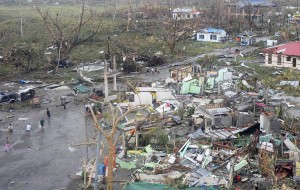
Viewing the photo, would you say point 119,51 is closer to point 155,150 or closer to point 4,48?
point 4,48

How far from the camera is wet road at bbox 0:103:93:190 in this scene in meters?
12.1

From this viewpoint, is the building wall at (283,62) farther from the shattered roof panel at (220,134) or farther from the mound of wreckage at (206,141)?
the shattered roof panel at (220,134)

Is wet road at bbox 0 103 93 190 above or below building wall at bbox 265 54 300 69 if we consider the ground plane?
below

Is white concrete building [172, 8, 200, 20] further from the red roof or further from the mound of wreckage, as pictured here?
the mound of wreckage

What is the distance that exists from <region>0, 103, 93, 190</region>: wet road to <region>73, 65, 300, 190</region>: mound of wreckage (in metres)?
1.57

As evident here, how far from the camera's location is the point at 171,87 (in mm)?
20328

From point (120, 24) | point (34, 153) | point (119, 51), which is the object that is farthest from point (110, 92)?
point (120, 24)

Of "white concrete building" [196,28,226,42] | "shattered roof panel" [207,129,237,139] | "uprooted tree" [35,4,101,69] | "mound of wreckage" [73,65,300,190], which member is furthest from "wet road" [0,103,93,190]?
"white concrete building" [196,28,226,42]

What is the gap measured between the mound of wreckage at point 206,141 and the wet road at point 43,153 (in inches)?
61.9

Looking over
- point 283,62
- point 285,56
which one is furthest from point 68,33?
point 285,56

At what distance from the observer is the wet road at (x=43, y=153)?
12.1 metres

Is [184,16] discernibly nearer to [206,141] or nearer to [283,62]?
[283,62]

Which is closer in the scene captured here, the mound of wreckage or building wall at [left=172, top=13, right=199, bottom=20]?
the mound of wreckage

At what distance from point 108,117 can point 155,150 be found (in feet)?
13.6
